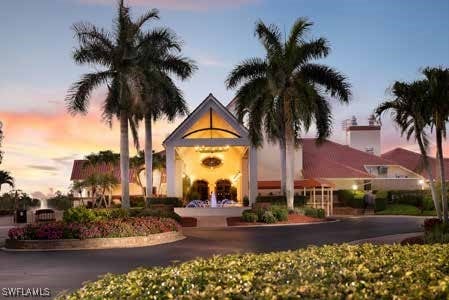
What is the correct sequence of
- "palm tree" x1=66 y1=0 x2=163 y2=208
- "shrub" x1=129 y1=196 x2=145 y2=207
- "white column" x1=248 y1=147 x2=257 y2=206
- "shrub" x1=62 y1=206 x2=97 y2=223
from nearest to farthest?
Result: "shrub" x1=62 y1=206 x2=97 y2=223
"palm tree" x1=66 y1=0 x2=163 y2=208
"white column" x1=248 y1=147 x2=257 y2=206
"shrub" x1=129 y1=196 x2=145 y2=207

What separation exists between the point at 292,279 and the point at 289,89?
27.8 m

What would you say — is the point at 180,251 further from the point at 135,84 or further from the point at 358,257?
the point at 135,84

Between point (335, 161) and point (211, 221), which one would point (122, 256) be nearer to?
point (211, 221)

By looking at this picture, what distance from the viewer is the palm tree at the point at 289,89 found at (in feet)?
112

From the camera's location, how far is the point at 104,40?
32.4m

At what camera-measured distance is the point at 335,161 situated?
5456 centimetres

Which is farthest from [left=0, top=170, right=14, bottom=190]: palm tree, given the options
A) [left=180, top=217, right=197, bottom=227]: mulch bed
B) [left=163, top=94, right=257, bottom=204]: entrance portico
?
[left=180, top=217, right=197, bottom=227]: mulch bed

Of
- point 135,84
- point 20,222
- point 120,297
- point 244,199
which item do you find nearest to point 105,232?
point 135,84

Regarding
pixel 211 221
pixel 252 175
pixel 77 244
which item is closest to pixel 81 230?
pixel 77 244

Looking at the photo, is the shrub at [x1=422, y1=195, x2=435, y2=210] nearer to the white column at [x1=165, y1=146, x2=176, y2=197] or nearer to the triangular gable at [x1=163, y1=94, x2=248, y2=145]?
the triangular gable at [x1=163, y1=94, x2=248, y2=145]

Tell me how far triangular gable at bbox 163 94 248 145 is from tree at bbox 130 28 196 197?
3.61 feet

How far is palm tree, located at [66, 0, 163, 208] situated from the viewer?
3184 cm

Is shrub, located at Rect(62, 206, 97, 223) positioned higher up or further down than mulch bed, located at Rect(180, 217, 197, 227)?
higher up

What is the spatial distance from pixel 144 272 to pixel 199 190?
4324 centimetres
